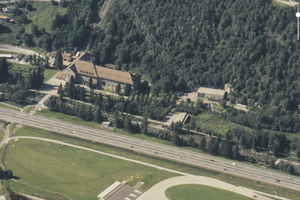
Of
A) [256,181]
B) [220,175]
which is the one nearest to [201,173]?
[220,175]

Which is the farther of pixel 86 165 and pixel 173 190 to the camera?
pixel 86 165

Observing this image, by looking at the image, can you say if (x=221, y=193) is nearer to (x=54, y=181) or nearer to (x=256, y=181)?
(x=256, y=181)

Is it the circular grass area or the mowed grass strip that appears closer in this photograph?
the circular grass area

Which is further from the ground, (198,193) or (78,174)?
(78,174)

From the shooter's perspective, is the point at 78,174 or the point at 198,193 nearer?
the point at 198,193

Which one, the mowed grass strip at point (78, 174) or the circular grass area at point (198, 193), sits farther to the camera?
the mowed grass strip at point (78, 174)

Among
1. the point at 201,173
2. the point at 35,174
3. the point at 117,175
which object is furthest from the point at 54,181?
the point at 201,173

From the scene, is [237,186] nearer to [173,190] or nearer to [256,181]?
[256,181]
